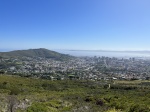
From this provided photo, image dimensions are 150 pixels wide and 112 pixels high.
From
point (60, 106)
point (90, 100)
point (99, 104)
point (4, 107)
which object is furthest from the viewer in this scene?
point (90, 100)

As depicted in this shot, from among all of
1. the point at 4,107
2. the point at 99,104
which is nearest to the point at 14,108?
the point at 4,107

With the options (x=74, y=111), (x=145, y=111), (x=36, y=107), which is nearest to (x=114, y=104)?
(x=145, y=111)

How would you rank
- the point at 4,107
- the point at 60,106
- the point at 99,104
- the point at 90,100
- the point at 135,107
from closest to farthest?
1. the point at 4,107
2. the point at 135,107
3. the point at 60,106
4. the point at 99,104
5. the point at 90,100

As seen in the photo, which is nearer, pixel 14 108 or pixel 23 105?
pixel 14 108

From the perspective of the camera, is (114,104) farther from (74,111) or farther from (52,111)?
(52,111)

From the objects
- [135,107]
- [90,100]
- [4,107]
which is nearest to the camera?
[4,107]

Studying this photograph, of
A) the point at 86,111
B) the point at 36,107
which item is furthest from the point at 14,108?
the point at 86,111

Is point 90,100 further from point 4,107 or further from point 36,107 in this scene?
point 4,107

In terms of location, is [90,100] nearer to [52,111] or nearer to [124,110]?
[124,110]

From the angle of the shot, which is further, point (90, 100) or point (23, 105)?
point (90, 100)
